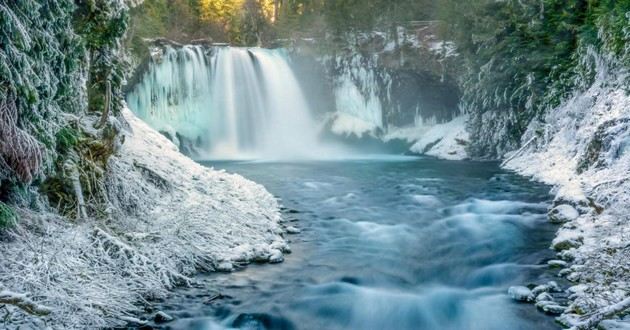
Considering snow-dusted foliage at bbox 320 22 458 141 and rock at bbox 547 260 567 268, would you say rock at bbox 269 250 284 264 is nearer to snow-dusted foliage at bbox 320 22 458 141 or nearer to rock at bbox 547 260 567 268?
rock at bbox 547 260 567 268

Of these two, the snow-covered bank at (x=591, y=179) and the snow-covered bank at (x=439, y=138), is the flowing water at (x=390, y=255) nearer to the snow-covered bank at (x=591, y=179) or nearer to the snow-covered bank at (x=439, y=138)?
the snow-covered bank at (x=591, y=179)

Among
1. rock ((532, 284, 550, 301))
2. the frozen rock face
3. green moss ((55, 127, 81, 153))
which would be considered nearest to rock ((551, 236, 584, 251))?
rock ((532, 284, 550, 301))

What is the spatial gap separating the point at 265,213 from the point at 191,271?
10.9ft

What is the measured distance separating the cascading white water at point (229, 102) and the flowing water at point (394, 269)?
15342mm

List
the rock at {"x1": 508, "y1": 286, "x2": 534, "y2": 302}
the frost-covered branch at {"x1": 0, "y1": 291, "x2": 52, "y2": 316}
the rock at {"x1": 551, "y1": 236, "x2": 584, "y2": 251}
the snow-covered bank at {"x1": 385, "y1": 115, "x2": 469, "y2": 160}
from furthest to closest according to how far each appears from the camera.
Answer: the snow-covered bank at {"x1": 385, "y1": 115, "x2": 469, "y2": 160} → the rock at {"x1": 551, "y1": 236, "x2": 584, "y2": 251} → the rock at {"x1": 508, "y1": 286, "x2": 534, "y2": 302} → the frost-covered branch at {"x1": 0, "y1": 291, "x2": 52, "y2": 316}

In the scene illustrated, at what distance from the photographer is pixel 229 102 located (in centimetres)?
2903

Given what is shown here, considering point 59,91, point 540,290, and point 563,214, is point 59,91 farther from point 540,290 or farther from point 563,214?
point 563,214

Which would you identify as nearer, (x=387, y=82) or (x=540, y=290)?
(x=540, y=290)

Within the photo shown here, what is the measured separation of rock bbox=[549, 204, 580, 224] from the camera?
9484 millimetres

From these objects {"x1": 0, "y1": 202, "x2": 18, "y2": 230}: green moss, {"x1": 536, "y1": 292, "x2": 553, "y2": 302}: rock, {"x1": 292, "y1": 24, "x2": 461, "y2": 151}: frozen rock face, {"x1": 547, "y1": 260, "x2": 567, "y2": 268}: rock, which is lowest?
{"x1": 536, "y1": 292, "x2": 553, "y2": 302}: rock

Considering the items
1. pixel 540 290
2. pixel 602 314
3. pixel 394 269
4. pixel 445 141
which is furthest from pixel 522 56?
→ pixel 602 314

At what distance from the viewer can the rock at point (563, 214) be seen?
948 centimetres

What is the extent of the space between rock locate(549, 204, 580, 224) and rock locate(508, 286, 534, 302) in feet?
12.2

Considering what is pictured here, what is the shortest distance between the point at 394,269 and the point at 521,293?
73.7 inches
